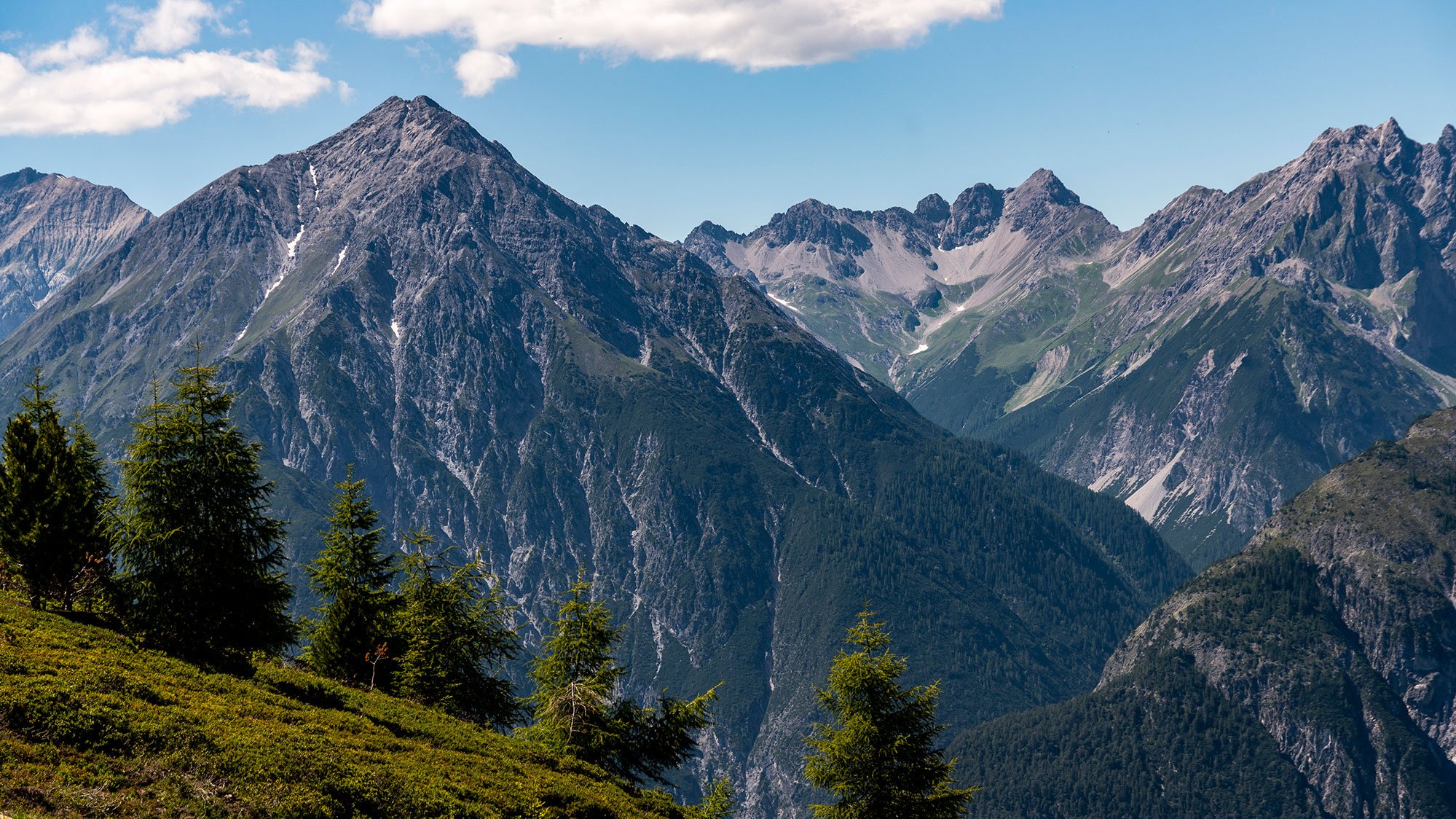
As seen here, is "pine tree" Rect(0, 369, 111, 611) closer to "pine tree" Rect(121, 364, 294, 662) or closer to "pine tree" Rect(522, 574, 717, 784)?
"pine tree" Rect(121, 364, 294, 662)

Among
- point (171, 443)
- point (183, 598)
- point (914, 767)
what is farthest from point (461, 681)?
point (914, 767)

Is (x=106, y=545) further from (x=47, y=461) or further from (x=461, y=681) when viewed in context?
(x=461, y=681)

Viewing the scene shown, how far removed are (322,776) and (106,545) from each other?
83.0ft

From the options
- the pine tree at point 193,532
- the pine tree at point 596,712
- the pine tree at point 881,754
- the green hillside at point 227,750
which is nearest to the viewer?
the green hillside at point 227,750

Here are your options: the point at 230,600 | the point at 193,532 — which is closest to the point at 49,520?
the point at 193,532

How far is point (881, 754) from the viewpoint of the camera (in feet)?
197

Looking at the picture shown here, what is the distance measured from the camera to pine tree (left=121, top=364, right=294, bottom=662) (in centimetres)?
5791

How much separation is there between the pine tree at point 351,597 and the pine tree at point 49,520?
15.4 metres

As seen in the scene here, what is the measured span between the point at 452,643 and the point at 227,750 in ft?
91.4

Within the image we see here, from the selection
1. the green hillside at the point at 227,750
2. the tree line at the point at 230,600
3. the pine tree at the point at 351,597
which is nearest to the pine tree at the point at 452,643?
the tree line at the point at 230,600

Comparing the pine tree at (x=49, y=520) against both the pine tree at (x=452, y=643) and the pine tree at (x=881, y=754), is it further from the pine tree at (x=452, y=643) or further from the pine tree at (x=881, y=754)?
the pine tree at (x=881, y=754)

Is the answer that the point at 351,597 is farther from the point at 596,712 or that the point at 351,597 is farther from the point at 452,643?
the point at 596,712

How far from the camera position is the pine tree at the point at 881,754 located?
59.8 m

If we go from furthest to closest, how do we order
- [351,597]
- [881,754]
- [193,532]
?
1. [351,597]
2. [881,754]
3. [193,532]
